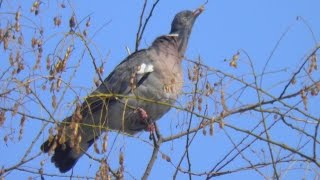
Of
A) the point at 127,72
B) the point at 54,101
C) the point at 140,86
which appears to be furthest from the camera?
the point at 127,72

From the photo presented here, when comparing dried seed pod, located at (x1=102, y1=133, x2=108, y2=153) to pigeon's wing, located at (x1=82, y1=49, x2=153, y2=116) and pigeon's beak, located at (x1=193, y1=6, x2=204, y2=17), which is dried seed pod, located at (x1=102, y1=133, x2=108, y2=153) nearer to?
pigeon's wing, located at (x1=82, y1=49, x2=153, y2=116)

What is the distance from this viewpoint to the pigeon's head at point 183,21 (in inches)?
272

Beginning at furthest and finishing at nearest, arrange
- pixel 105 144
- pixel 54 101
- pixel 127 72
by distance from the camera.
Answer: pixel 127 72 → pixel 54 101 → pixel 105 144

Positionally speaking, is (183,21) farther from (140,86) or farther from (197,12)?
(140,86)

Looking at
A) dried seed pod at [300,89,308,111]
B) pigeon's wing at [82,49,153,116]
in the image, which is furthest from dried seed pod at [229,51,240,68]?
pigeon's wing at [82,49,153,116]

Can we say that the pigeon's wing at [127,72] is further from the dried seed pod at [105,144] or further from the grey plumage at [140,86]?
the dried seed pod at [105,144]

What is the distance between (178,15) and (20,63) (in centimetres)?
332

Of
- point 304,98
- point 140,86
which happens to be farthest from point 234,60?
point 140,86

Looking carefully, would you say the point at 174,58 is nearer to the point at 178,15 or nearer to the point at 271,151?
the point at 178,15

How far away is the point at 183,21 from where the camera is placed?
6.94 metres

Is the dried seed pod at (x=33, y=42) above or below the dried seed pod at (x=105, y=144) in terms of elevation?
above

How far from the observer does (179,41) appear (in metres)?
6.79

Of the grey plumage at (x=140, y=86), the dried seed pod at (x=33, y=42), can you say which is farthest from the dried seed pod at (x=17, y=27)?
the grey plumage at (x=140, y=86)

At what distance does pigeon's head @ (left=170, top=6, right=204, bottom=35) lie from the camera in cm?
691
